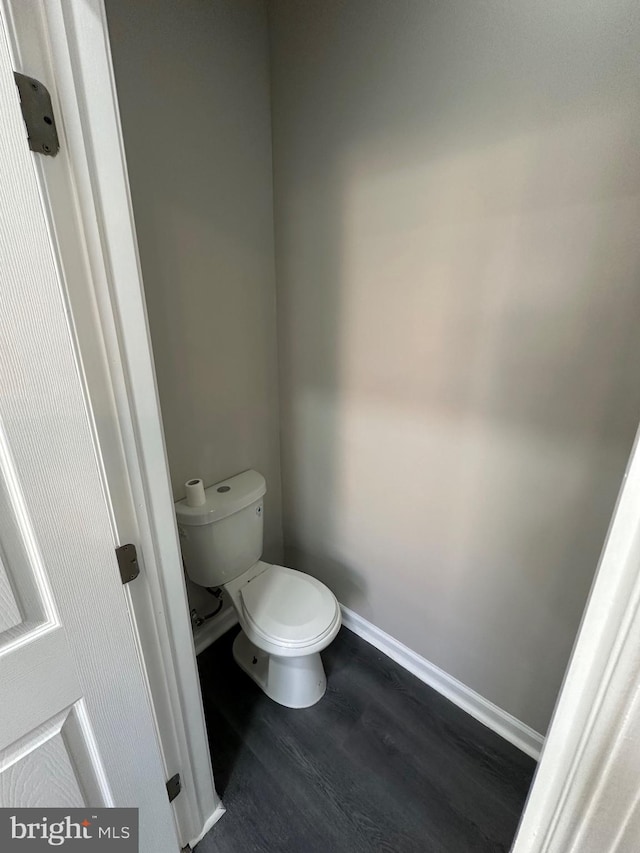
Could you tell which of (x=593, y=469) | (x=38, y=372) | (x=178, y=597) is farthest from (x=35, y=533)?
(x=593, y=469)

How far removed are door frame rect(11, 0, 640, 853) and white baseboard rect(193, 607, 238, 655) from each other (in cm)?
96

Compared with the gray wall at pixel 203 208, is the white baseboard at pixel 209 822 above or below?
below

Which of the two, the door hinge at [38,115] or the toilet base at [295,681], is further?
the toilet base at [295,681]

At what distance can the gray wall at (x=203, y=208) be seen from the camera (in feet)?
3.57

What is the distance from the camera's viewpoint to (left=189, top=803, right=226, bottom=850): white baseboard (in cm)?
106

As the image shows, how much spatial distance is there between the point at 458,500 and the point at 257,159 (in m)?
1.47

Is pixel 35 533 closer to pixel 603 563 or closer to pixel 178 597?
pixel 178 597

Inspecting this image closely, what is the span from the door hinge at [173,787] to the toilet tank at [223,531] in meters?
0.60

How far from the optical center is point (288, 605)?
140 cm

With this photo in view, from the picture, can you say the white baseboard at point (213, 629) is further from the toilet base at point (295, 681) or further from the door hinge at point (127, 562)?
the door hinge at point (127, 562)

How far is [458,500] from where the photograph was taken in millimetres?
1242

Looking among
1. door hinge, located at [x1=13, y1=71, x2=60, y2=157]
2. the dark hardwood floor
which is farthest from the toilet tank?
door hinge, located at [x1=13, y1=71, x2=60, y2=157]

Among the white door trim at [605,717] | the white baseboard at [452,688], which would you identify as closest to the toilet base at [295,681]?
the white baseboard at [452,688]

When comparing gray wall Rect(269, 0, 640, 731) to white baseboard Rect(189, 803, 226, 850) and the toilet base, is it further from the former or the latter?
white baseboard Rect(189, 803, 226, 850)
